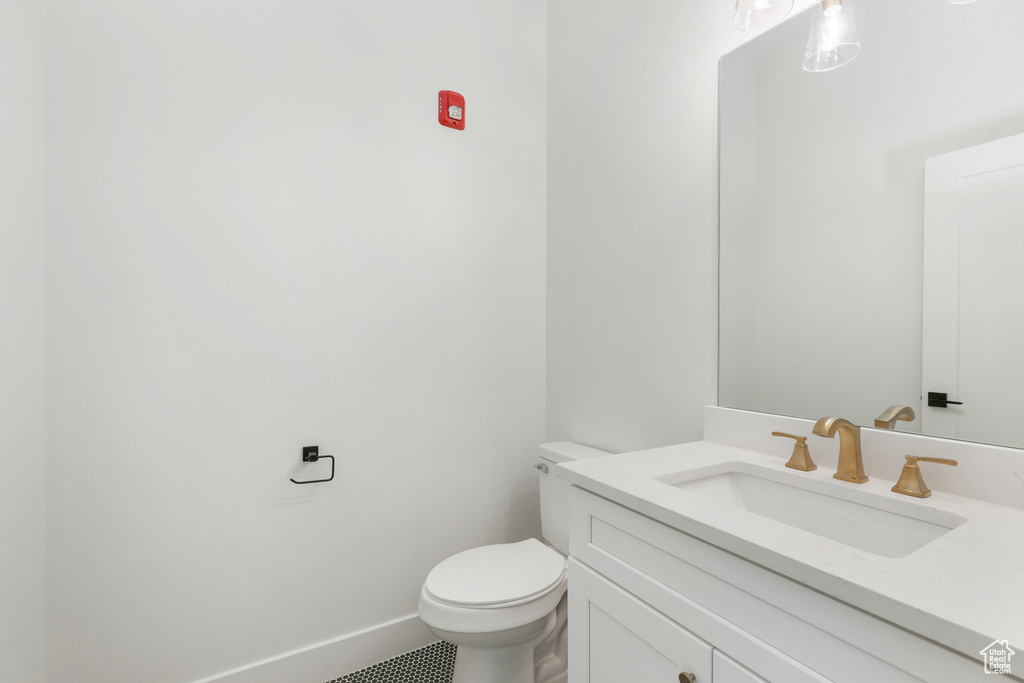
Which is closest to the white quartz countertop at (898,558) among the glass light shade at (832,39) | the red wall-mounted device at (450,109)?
the glass light shade at (832,39)

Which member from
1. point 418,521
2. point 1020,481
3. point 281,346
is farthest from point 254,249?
point 1020,481

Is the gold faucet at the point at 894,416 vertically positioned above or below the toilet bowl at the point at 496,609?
above

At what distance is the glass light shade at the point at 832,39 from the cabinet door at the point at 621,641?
1260mm

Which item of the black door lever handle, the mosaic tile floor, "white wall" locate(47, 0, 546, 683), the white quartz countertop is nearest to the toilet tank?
"white wall" locate(47, 0, 546, 683)

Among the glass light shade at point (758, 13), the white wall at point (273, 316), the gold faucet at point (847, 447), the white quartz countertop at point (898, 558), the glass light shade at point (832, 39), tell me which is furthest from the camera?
the white wall at point (273, 316)

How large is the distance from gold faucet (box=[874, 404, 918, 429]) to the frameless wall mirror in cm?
1

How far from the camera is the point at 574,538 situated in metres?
1.02

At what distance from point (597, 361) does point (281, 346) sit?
3.75 ft

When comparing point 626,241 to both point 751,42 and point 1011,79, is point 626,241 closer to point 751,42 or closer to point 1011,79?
point 751,42

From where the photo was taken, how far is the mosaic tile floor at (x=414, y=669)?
1.56 meters

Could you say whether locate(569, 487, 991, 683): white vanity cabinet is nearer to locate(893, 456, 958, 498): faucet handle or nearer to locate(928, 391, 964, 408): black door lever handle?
locate(893, 456, 958, 498): faucet handle

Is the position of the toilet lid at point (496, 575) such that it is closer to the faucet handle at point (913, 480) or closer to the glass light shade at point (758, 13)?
the faucet handle at point (913, 480)

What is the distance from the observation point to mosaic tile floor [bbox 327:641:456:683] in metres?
1.56

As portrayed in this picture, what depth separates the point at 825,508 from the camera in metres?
0.90
